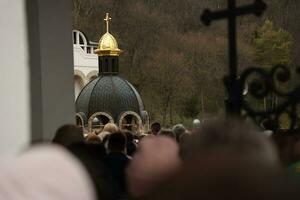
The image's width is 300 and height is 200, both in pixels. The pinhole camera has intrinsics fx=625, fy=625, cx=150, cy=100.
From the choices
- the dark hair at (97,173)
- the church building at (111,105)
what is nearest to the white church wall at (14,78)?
the dark hair at (97,173)

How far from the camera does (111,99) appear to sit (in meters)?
23.8

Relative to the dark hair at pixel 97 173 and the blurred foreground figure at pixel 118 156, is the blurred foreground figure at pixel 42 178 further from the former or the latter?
the blurred foreground figure at pixel 118 156

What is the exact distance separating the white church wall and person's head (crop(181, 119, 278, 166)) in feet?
10.9

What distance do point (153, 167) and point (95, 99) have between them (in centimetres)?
2216

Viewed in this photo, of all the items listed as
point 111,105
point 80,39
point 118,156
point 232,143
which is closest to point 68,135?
point 118,156

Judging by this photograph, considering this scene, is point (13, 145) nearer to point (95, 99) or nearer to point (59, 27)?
point (59, 27)

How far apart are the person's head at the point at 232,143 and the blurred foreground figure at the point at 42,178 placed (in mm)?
305

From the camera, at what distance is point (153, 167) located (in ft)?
6.73

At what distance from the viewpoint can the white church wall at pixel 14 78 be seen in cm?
456

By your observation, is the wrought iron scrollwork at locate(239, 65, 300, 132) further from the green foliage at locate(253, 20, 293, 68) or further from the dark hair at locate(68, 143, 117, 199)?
the green foliage at locate(253, 20, 293, 68)

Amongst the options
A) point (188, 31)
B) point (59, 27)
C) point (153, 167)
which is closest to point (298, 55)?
point (188, 31)

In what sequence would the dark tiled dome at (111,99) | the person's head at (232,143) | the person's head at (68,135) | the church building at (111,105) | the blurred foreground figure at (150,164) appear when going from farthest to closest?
the dark tiled dome at (111,99), the church building at (111,105), the person's head at (68,135), the blurred foreground figure at (150,164), the person's head at (232,143)

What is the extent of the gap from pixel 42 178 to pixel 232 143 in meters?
0.44

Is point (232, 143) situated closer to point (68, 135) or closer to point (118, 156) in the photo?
point (68, 135)
